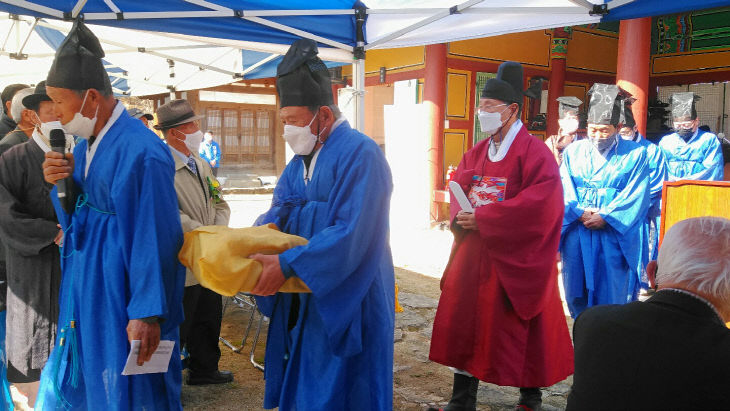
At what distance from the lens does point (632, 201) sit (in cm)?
363

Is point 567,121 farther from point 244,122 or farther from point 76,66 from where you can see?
point 244,122

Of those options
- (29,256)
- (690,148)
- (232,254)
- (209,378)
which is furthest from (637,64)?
(29,256)

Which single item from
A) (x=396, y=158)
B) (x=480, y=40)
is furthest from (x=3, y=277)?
(x=480, y=40)

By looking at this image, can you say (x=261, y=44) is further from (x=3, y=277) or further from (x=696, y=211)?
(x=696, y=211)

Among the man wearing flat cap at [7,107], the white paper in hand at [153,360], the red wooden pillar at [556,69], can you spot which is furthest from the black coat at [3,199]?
the red wooden pillar at [556,69]

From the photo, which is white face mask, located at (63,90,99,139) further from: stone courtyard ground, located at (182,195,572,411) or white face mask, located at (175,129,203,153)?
stone courtyard ground, located at (182,195,572,411)

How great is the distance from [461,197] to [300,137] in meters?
1.17

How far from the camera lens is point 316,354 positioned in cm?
207

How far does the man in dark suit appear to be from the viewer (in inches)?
46.5

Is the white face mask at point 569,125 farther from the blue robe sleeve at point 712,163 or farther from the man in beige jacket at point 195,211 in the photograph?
the man in beige jacket at point 195,211

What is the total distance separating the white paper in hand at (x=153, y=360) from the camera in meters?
1.86

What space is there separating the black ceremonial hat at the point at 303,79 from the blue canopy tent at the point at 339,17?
2.00 m

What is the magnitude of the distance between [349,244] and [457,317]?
140cm

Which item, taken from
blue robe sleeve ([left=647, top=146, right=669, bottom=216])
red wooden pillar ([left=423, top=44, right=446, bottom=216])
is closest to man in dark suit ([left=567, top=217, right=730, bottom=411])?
blue robe sleeve ([left=647, top=146, right=669, bottom=216])
